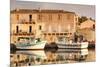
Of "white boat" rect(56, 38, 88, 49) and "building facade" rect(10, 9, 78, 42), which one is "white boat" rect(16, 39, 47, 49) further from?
"white boat" rect(56, 38, 88, 49)

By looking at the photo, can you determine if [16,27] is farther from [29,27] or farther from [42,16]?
[42,16]

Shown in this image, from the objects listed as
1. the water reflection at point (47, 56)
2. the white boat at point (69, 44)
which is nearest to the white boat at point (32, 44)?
the water reflection at point (47, 56)

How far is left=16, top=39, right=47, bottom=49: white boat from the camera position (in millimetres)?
2066

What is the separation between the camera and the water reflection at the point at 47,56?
206cm

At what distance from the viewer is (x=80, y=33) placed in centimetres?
226

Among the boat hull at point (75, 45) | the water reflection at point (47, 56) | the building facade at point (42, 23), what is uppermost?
the building facade at point (42, 23)

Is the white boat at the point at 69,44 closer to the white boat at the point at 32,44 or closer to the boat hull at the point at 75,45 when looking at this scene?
the boat hull at the point at 75,45

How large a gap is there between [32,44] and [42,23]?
223 millimetres

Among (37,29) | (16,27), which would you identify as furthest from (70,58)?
(16,27)

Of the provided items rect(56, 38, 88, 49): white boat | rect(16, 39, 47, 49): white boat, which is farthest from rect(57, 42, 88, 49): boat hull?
rect(16, 39, 47, 49): white boat

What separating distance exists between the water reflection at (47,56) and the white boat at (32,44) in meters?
0.04
